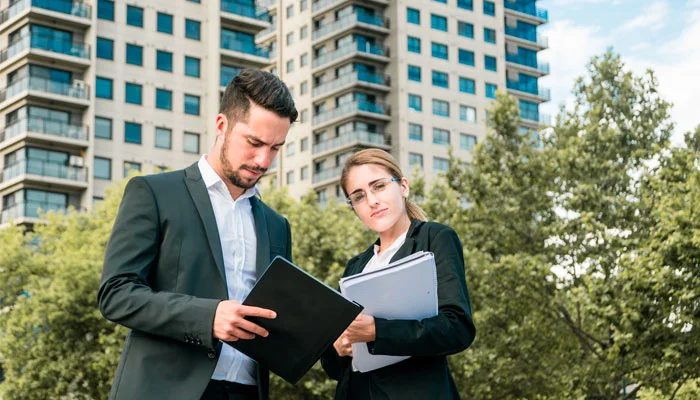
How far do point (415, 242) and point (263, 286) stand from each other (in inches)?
44.6

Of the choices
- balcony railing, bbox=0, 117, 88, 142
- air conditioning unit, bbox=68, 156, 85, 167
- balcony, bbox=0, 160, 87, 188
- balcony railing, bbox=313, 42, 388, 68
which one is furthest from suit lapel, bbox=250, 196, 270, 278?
balcony railing, bbox=313, 42, 388, 68

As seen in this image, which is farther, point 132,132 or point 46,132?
point 132,132

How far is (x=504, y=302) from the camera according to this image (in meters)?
27.0

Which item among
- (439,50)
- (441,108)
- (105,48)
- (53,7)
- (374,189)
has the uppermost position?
(439,50)

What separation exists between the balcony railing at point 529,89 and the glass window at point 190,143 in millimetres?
33914

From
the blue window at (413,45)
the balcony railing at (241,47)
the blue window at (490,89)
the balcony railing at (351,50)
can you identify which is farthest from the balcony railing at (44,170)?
the blue window at (490,89)

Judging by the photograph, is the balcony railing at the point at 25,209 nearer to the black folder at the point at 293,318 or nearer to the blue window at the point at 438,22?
the blue window at the point at 438,22

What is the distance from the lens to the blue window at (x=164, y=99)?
60094 millimetres

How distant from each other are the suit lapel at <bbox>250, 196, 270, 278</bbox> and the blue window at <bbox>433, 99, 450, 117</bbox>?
240 ft

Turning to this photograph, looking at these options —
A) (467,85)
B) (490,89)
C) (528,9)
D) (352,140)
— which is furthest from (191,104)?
(528,9)

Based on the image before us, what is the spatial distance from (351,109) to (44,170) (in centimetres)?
2696

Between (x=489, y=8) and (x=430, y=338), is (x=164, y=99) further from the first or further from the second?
(x=430, y=338)

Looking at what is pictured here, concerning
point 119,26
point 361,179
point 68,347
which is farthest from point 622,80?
point 119,26

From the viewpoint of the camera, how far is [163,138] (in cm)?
5991
